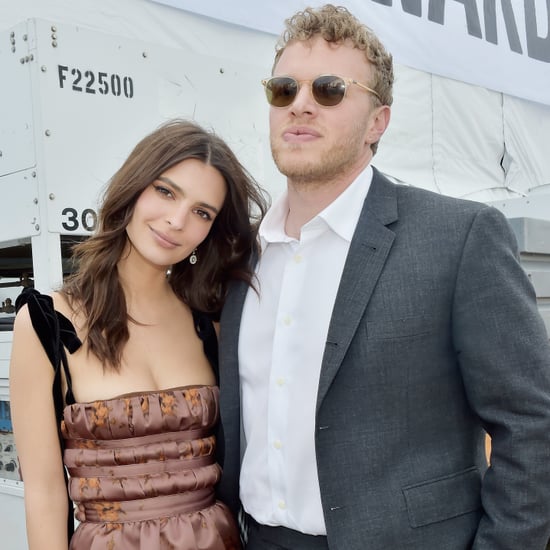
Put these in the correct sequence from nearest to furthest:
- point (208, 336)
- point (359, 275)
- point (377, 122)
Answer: point (359, 275)
point (377, 122)
point (208, 336)

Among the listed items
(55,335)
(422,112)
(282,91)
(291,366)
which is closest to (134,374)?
(55,335)

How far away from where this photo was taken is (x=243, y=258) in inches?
72.3

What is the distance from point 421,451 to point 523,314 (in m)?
0.32

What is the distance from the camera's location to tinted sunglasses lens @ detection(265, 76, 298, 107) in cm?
155

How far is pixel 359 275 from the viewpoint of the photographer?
141cm

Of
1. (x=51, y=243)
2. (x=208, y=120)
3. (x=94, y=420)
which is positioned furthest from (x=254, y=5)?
(x=94, y=420)

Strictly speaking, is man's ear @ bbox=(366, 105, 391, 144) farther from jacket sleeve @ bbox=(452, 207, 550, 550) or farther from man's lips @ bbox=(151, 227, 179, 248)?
man's lips @ bbox=(151, 227, 179, 248)

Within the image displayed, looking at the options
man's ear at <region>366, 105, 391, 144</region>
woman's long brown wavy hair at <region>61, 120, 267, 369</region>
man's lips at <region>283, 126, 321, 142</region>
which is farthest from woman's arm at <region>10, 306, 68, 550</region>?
man's ear at <region>366, 105, 391, 144</region>

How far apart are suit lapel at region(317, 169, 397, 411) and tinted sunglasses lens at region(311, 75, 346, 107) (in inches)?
8.5

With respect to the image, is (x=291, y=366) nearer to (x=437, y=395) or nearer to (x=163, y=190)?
(x=437, y=395)

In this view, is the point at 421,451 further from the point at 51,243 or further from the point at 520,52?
the point at 520,52

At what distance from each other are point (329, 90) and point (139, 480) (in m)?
0.93

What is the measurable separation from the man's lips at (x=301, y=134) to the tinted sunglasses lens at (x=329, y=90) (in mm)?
64

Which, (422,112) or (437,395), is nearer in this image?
(437,395)
